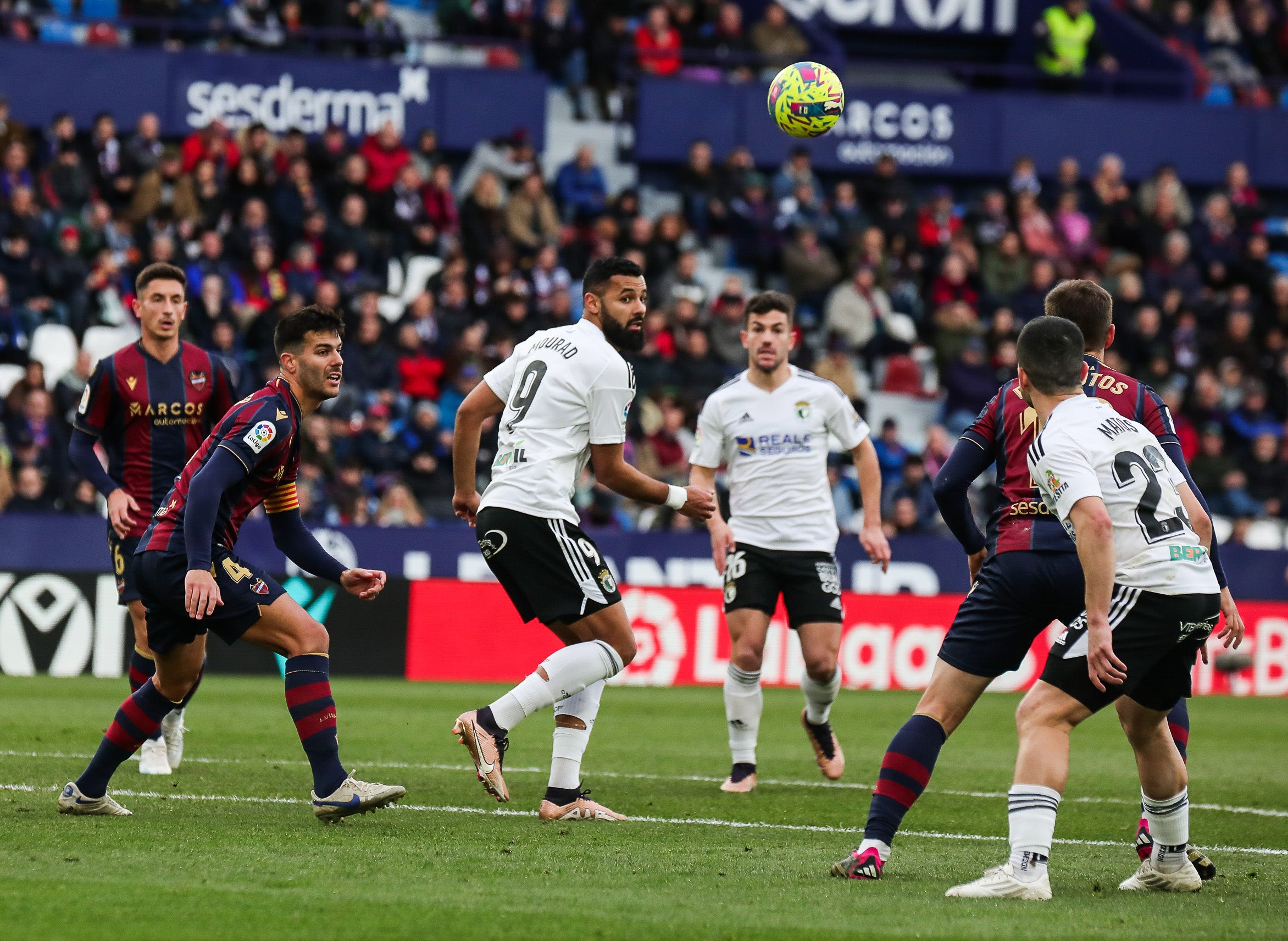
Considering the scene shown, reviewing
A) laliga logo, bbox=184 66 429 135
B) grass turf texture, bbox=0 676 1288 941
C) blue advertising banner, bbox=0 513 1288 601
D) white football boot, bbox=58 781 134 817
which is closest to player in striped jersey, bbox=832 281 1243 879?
grass turf texture, bbox=0 676 1288 941

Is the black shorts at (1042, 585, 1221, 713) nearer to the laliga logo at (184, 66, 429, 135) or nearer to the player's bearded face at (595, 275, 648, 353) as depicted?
the player's bearded face at (595, 275, 648, 353)

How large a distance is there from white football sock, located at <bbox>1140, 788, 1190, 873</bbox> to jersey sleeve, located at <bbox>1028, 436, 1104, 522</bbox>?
129 centimetres

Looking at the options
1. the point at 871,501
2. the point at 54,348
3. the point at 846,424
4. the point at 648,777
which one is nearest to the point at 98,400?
the point at 648,777

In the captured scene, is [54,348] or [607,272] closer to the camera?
[607,272]

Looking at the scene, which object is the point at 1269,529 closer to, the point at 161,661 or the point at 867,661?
the point at 867,661

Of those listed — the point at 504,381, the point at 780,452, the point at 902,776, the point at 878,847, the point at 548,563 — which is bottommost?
the point at 878,847

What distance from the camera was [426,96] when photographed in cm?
2516

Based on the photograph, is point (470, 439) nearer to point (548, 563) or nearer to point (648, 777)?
point (548, 563)

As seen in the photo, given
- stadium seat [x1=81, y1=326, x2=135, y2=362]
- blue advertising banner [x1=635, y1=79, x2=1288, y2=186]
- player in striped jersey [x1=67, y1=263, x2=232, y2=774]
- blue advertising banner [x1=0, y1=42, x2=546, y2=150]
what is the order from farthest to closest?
blue advertising banner [x1=635, y1=79, x2=1288, y2=186] → blue advertising banner [x1=0, y1=42, x2=546, y2=150] → stadium seat [x1=81, y1=326, x2=135, y2=362] → player in striped jersey [x1=67, y1=263, x2=232, y2=774]

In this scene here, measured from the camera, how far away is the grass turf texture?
5.57 meters

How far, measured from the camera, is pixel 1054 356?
6.32m

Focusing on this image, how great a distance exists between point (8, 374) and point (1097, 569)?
647 inches

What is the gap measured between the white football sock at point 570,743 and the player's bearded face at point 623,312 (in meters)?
1.58

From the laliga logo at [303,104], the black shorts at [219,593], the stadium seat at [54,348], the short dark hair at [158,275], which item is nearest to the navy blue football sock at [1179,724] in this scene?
the black shorts at [219,593]
